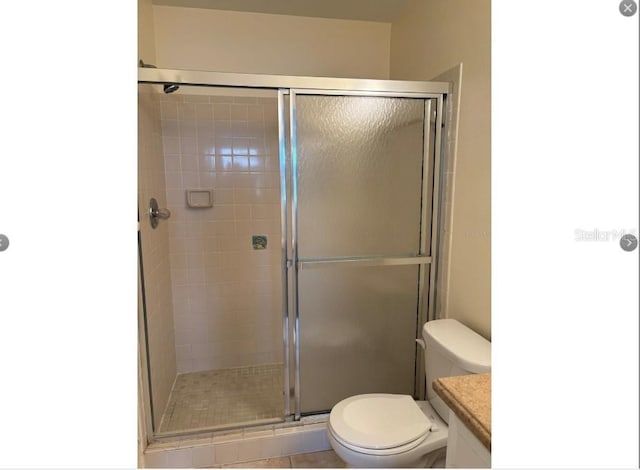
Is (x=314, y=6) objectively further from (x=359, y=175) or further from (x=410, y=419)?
(x=410, y=419)

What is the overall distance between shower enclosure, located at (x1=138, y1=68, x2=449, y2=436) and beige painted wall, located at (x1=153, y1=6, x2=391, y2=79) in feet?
0.61

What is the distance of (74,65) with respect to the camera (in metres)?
0.37

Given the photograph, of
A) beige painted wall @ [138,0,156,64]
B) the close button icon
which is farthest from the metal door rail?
the close button icon

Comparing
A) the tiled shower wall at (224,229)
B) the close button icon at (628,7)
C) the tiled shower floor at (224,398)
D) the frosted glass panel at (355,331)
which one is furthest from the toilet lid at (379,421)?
the close button icon at (628,7)

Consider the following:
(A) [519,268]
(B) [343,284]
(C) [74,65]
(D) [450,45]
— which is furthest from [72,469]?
(D) [450,45]

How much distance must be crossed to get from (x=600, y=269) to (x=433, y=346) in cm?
110

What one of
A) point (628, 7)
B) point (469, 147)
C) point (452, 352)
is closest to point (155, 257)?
point (452, 352)

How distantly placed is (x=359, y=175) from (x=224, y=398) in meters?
1.46

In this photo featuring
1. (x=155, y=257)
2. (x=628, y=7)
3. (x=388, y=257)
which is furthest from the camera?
(x=155, y=257)

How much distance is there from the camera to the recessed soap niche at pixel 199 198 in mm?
2172

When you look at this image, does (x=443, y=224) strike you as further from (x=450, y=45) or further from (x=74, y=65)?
(x=74, y=65)

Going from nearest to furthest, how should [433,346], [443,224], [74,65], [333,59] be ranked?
[74,65] → [433,346] → [443,224] → [333,59]

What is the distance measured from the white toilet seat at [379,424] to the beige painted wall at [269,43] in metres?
1.85

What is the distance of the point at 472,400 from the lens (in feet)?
2.33
